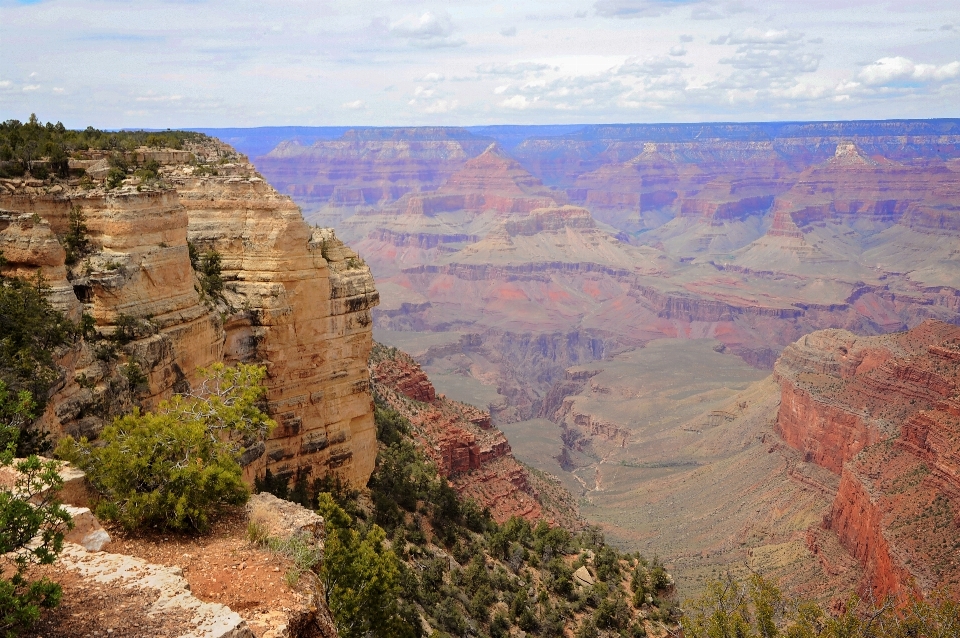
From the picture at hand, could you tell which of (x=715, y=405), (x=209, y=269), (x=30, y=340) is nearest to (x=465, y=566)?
(x=209, y=269)

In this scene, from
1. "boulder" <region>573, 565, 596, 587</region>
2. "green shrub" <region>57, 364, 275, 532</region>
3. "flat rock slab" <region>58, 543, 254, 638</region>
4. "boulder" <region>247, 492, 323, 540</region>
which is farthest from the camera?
"boulder" <region>573, 565, 596, 587</region>

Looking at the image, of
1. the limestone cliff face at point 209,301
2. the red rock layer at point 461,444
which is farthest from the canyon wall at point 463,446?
the limestone cliff face at point 209,301

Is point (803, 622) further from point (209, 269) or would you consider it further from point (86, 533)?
point (209, 269)

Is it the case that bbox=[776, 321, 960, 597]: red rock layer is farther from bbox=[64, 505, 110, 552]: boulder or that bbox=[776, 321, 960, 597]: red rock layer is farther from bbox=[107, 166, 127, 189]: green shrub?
bbox=[107, 166, 127, 189]: green shrub

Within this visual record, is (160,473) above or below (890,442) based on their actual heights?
above

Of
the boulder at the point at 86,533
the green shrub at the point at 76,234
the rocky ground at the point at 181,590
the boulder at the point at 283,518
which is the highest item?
the green shrub at the point at 76,234

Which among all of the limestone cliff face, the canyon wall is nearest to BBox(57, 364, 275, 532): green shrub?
the limestone cliff face

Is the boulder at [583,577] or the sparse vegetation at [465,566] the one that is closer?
the sparse vegetation at [465,566]

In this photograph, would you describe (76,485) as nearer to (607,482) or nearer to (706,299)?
(607,482)

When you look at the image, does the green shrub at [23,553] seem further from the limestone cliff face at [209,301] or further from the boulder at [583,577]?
the boulder at [583,577]
